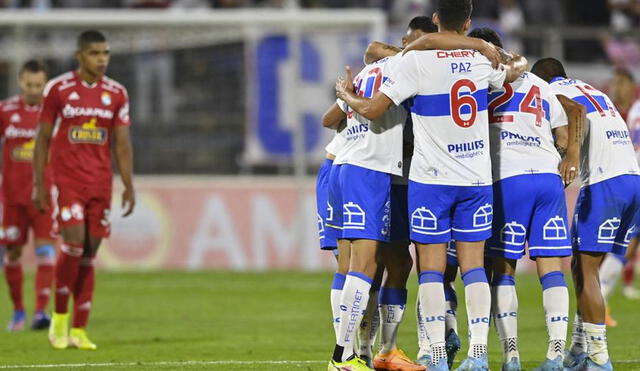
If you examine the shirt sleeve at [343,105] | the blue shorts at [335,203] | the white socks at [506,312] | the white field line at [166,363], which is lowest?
the white field line at [166,363]

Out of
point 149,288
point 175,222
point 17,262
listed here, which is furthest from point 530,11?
point 17,262

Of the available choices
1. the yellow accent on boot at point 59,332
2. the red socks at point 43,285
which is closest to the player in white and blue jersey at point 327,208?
the yellow accent on boot at point 59,332

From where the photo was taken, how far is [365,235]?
8570 millimetres

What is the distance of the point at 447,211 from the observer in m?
8.44

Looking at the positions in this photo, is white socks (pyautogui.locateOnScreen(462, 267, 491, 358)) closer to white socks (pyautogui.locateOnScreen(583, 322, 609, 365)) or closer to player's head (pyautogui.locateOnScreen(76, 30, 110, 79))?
white socks (pyautogui.locateOnScreen(583, 322, 609, 365))

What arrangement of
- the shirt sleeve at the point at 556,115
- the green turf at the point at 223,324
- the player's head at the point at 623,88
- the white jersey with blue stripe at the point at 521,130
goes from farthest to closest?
the player's head at the point at 623,88 < the green turf at the point at 223,324 < the shirt sleeve at the point at 556,115 < the white jersey with blue stripe at the point at 521,130

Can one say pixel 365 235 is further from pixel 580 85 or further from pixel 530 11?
pixel 530 11

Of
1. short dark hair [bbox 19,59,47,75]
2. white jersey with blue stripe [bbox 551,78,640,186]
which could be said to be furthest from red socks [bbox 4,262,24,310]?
white jersey with blue stripe [bbox 551,78,640,186]

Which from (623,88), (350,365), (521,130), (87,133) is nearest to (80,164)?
(87,133)

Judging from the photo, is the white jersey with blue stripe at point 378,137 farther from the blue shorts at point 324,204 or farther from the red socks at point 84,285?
the red socks at point 84,285

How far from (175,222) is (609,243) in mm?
12367

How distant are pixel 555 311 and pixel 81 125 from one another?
4.83 m

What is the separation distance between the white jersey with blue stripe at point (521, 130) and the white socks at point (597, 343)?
3.78 feet

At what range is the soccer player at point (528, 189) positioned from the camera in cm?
876
